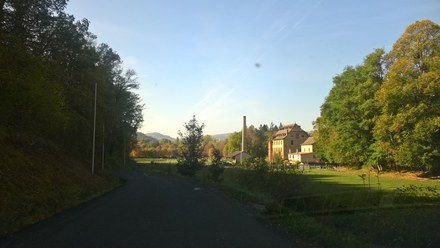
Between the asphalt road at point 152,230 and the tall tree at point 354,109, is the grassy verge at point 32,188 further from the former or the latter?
the tall tree at point 354,109

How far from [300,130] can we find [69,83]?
10950 centimetres

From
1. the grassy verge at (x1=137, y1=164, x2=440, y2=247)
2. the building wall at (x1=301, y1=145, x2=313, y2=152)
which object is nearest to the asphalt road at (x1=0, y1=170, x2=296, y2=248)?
the grassy verge at (x1=137, y1=164, x2=440, y2=247)

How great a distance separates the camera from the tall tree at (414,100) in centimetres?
4578

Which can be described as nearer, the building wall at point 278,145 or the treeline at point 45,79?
the treeline at point 45,79

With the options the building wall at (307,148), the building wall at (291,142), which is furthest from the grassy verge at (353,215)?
the building wall at (291,142)

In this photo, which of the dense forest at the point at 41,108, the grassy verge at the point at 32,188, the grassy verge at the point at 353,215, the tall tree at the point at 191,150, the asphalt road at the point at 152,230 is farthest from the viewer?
the tall tree at the point at 191,150

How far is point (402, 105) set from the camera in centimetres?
4878

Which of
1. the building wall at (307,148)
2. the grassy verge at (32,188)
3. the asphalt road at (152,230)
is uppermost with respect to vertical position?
the building wall at (307,148)

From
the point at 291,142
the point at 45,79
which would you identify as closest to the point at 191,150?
the point at 45,79

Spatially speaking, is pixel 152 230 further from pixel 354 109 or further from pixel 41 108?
pixel 354 109

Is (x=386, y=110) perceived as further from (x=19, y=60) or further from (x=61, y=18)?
(x=19, y=60)

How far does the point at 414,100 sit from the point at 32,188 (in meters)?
44.0

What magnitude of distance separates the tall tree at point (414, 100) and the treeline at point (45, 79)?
33777 millimetres

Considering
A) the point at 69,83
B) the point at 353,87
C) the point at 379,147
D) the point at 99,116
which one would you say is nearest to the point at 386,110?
the point at 379,147
